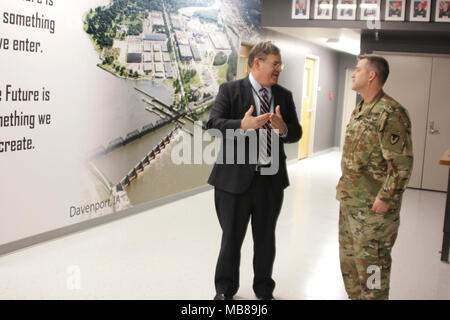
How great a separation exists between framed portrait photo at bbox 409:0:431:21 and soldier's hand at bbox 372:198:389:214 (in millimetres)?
5707

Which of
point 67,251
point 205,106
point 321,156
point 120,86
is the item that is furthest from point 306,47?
point 67,251

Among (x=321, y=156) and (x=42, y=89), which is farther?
(x=321, y=156)

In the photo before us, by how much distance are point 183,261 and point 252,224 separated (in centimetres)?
115

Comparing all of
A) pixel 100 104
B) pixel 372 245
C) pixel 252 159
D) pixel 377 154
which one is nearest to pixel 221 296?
pixel 252 159

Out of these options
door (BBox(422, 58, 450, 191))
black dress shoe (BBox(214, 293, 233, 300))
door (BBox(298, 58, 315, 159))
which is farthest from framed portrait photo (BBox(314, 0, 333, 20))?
black dress shoe (BBox(214, 293, 233, 300))

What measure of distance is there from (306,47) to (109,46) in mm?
6548

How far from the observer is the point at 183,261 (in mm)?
4164

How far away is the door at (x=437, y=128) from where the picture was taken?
27.9 ft

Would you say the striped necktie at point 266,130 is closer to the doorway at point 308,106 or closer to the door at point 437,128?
the door at point 437,128

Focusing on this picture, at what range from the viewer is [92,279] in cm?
367

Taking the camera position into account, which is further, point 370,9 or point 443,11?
point 370,9

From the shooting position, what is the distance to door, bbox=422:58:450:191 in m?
8.51

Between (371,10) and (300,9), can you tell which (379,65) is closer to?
(371,10)
